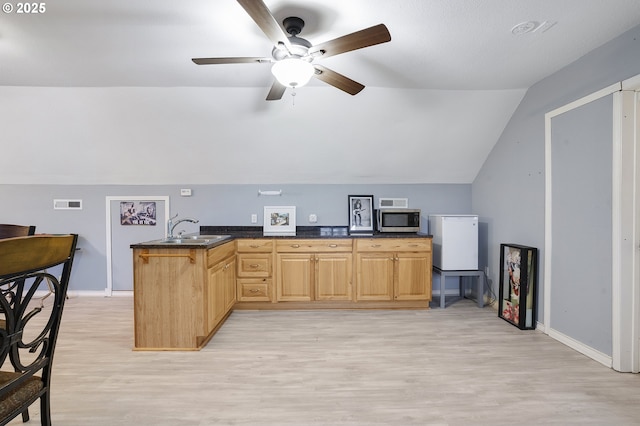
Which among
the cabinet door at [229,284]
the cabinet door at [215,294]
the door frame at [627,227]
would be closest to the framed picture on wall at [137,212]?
the cabinet door at [229,284]

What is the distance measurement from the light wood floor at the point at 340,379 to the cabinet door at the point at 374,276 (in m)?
0.52

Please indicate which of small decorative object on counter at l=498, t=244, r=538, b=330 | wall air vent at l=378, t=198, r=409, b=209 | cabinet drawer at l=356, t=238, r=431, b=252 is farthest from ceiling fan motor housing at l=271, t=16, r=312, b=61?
small decorative object on counter at l=498, t=244, r=538, b=330

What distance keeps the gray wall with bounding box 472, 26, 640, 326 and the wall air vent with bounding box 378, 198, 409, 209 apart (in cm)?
98

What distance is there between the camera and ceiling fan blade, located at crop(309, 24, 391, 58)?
5.38 feet

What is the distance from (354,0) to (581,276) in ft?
9.28

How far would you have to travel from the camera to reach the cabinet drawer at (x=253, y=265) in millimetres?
3580

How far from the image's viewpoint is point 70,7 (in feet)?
6.16

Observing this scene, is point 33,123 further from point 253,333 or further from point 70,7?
point 253,333

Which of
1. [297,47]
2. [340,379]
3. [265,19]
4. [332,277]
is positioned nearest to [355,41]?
[297,47]

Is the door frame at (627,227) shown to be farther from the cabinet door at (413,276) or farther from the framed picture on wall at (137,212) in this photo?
the framed picture on wall at (137,212)

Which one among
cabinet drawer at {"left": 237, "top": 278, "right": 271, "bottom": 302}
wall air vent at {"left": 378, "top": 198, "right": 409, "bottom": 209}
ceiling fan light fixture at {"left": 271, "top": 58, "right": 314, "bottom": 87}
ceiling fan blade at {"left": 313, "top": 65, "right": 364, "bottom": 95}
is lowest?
cabinet drawer at {"left": 237, "top": 278, "right": 271, "bottom": 302}

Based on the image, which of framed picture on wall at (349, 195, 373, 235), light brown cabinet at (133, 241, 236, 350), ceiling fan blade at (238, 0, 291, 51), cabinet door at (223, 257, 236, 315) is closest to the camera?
ceiling fan blade at (238, 0, 291, 51)

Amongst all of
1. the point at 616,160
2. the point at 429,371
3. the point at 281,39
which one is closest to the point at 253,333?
the point at 429,371

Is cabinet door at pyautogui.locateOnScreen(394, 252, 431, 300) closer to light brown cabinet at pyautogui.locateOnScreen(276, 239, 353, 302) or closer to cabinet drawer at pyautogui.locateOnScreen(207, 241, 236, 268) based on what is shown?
light brown cabinet at pyautogui.locateOnScreen(276, 239, 353, 302)
